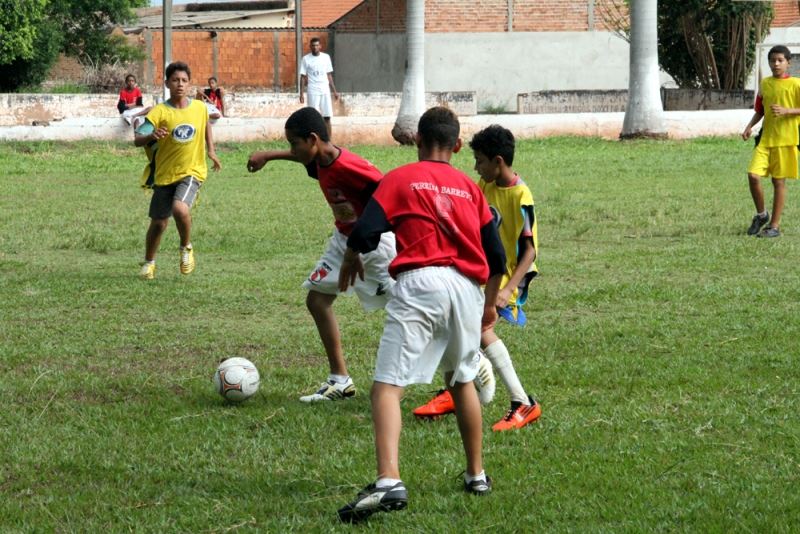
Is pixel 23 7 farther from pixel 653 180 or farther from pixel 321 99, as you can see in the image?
pixel 653 180

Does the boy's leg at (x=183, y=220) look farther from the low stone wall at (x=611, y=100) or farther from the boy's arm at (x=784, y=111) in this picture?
the low stone wall at (x=611, y=100)

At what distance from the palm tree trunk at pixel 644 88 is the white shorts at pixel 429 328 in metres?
19.0

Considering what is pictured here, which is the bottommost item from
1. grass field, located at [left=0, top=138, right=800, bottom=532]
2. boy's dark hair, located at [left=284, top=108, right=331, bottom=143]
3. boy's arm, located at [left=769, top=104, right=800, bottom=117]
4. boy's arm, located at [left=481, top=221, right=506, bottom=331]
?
grass field, located at [left=0, top=138, right=800, bottom=532]

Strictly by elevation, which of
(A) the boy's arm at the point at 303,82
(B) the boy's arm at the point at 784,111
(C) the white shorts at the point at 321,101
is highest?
(A) the boy's arm at the point at 303,82

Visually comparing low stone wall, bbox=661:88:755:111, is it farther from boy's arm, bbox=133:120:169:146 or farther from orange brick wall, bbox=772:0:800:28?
boy's arm, bbox=133:120:169:146

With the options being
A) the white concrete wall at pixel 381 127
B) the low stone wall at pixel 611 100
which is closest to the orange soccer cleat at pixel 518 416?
the white concrete wall at pixel 381 127

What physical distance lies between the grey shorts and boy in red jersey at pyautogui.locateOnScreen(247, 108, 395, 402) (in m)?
3.82

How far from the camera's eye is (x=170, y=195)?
33.7ft

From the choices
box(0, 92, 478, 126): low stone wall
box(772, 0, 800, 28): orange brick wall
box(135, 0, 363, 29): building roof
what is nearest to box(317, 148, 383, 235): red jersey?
box(0, 92, 478, 126): low stone wall

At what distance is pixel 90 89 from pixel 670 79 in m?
17.8

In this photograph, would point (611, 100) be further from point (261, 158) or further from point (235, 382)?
point (235, 382)

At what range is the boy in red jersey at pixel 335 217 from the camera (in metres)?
5.81

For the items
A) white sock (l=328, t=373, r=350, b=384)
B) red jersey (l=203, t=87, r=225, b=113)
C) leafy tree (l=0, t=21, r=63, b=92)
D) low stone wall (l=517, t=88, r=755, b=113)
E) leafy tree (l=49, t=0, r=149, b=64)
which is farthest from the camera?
leafy tree (l=49, t=0, r=149, b=64)

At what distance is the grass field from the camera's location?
182 inches
